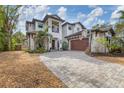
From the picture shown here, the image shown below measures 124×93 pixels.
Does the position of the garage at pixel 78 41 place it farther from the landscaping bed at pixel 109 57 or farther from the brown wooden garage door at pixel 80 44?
the landscaping bed at pixel 109 57

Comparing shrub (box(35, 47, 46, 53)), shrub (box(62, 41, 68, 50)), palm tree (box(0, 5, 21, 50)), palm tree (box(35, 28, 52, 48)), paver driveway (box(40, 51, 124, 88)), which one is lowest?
paver driveway (box(40, 51, 124, 88))

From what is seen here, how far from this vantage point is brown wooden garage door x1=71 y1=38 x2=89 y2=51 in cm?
605

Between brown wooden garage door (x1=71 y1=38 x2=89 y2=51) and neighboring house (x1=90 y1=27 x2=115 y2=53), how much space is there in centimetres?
22

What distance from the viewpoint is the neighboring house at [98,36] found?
619 centimetres

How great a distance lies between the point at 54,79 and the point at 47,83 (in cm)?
22

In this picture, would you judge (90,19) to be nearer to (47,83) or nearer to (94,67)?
(94,67)

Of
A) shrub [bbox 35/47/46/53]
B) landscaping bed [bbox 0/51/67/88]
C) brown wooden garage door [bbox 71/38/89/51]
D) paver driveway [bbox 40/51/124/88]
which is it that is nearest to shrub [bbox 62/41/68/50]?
brown wooden garage door [bbox 71/38/89/51]

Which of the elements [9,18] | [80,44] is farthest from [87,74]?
[9,18]

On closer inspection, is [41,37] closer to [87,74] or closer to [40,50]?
[40,50]

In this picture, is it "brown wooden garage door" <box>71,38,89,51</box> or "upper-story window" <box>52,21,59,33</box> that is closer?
"brown wooden garage door" <box>71,38,89,51</box>

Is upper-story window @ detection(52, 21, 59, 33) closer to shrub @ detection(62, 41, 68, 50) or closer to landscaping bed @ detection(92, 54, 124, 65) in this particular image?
shrub @ detection(62, 41, 68, 50)

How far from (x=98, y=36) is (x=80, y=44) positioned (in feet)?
3.59

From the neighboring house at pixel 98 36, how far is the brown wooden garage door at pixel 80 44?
22 cm

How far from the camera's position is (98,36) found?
7.00 meters
